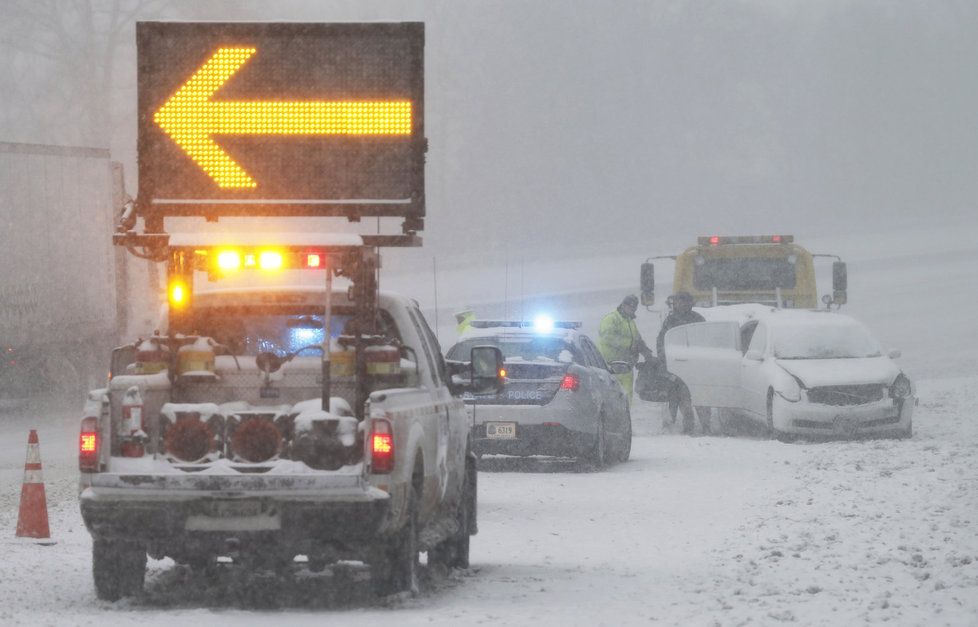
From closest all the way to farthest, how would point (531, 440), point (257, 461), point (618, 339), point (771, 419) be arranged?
point (257, 461)
point (531, 440)
point (771, 419)
point (618, 339)

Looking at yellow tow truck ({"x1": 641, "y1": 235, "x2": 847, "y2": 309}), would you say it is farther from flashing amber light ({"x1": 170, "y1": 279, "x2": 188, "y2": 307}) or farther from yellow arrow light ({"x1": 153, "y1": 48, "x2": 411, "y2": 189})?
flashing amber light ({"x1": 170, "y1": 279, "x2": 188, "y2": 307})

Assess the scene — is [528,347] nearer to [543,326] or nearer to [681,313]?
[543,326]

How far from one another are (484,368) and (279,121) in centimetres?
206

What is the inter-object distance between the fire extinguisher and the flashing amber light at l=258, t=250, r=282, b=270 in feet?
2.85

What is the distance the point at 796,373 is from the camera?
2242 cm

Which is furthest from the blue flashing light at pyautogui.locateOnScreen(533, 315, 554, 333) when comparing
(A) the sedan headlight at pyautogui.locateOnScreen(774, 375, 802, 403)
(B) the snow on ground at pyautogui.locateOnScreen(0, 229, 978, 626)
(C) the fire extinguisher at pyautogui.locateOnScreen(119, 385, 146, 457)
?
(C) the fire extinguisher at pyautogui.locateOnScreen(119, 385, 146, 457)

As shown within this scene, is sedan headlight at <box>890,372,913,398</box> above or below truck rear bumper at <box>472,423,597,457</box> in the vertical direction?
above

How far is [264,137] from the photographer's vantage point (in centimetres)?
1001

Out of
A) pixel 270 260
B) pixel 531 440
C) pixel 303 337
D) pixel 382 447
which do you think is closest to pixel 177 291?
pixel 270 260

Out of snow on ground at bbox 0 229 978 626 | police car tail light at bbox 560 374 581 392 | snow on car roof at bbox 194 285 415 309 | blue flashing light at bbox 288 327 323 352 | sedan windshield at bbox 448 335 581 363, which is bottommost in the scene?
snow on ground at bbox 0 229 978 626

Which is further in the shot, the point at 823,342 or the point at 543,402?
the point at 823,342

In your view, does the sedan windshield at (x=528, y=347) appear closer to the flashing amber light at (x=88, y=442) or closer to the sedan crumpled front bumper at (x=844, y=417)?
the sedan crumpled front bumper at (x=844, y=417)

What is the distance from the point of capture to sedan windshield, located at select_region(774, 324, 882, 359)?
2334cm

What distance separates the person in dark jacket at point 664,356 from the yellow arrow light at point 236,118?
50.5ft
